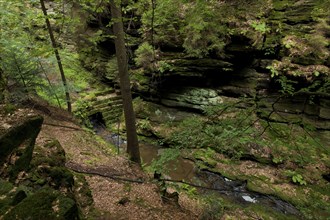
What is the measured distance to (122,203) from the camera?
606 cm

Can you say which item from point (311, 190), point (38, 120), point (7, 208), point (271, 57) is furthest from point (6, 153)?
point (271, 57)

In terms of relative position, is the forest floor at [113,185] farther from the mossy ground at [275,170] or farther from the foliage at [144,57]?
the foliage at [144,57]

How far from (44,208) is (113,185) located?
4.20 m

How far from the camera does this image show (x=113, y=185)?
695 cm

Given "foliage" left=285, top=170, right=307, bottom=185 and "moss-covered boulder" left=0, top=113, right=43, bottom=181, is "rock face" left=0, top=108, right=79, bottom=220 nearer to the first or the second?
"moss-covered boulder" left=0, top=113, right=43, bottom=181

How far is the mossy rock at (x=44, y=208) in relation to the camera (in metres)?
2.74

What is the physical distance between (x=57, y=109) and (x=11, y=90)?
2680mm

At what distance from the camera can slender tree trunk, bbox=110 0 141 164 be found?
7.62m

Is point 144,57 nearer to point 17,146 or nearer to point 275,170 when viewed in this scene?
point 275,170

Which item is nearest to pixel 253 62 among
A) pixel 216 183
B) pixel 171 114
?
pixel 171 114

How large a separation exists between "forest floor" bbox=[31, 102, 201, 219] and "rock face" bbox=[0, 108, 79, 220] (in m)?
0.84

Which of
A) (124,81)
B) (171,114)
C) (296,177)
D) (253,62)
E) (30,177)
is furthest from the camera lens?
(171,114)

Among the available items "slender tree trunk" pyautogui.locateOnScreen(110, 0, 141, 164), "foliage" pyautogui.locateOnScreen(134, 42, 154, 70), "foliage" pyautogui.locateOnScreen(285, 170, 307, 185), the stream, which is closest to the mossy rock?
"slender tree trunk" pyautogui.locateOnScreen(110, 0, 141, 164)

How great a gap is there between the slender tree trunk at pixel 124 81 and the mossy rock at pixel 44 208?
5294 millimetres
